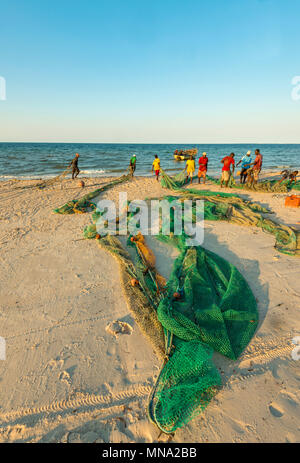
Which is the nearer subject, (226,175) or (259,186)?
(259,186)

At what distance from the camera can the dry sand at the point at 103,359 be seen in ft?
7.18

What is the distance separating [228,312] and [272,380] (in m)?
0.88

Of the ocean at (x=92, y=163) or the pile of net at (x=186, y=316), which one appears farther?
the ocean at (x=92, y=163)

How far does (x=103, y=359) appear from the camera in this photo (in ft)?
9.43

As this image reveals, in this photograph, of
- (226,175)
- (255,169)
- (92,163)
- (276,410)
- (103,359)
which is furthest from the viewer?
(92,163)

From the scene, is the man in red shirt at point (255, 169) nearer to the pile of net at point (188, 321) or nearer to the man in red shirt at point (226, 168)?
the man in red shirt at point (226, 168)

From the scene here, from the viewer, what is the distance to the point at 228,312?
317 centimetres

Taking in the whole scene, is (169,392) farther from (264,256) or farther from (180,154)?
(180,154)

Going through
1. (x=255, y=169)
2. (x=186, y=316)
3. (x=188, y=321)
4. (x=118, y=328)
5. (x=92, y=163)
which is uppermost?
(x=92, y=163)

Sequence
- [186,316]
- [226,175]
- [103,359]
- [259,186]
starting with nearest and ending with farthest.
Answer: [103,359]
[186,316]
[259,186]
[226,175]

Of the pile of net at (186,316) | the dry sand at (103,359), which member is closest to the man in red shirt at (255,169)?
the pile of net at (186,316)

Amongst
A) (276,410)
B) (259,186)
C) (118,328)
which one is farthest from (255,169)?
(276,410)

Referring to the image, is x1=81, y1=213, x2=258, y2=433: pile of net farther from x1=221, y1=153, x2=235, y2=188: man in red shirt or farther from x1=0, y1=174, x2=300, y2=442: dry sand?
x1=221, y1=153, x2=235, y2=188: man in red shirt

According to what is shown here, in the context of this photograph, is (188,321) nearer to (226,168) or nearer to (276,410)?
(276,410)
